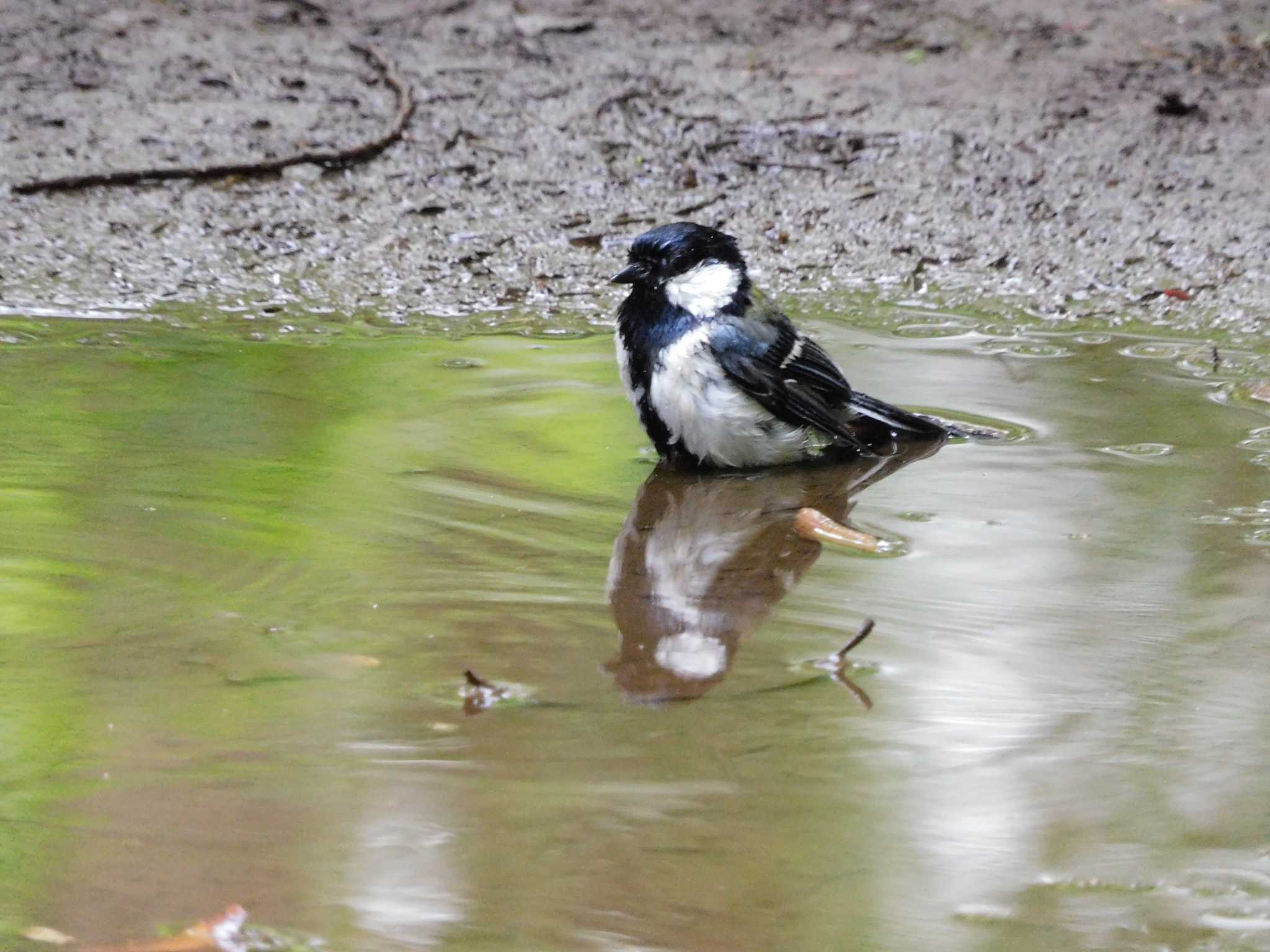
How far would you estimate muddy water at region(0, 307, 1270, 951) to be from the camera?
7.75ft

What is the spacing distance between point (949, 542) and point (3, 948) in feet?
Result: 8.14

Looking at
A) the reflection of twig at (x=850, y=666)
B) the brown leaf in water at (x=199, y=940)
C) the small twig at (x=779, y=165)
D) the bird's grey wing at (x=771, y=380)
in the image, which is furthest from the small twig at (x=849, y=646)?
the small twig at (x=779, y=165)

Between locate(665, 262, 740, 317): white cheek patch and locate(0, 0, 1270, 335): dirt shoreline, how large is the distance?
138cm

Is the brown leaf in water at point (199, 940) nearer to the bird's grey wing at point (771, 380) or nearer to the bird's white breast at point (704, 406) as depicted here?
the bird's white breast at point (704, 406)

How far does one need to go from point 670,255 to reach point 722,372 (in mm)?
421

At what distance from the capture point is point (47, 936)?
2197mm

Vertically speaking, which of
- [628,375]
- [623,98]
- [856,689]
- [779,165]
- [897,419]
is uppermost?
[623,98]

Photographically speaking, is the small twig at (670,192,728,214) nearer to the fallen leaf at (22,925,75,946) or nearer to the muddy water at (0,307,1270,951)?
the muddy water at (0,307,1270,951)

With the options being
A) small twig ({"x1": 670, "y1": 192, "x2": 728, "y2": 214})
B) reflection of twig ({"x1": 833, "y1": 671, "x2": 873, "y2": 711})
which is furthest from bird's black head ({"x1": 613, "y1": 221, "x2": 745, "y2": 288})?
small twig ({"x1": 670, "y1": 192, "x2": 728, "y2": 214})

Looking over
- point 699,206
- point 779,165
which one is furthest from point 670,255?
point 779,165

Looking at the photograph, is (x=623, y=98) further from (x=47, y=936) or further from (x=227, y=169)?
(x=47, y=936)

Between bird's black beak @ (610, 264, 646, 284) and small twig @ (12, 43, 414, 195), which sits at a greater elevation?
small twig @ (12, 43, 414, 195)

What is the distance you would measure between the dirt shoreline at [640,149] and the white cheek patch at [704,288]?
4.54 feet

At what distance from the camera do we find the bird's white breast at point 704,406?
4551 millimetres
